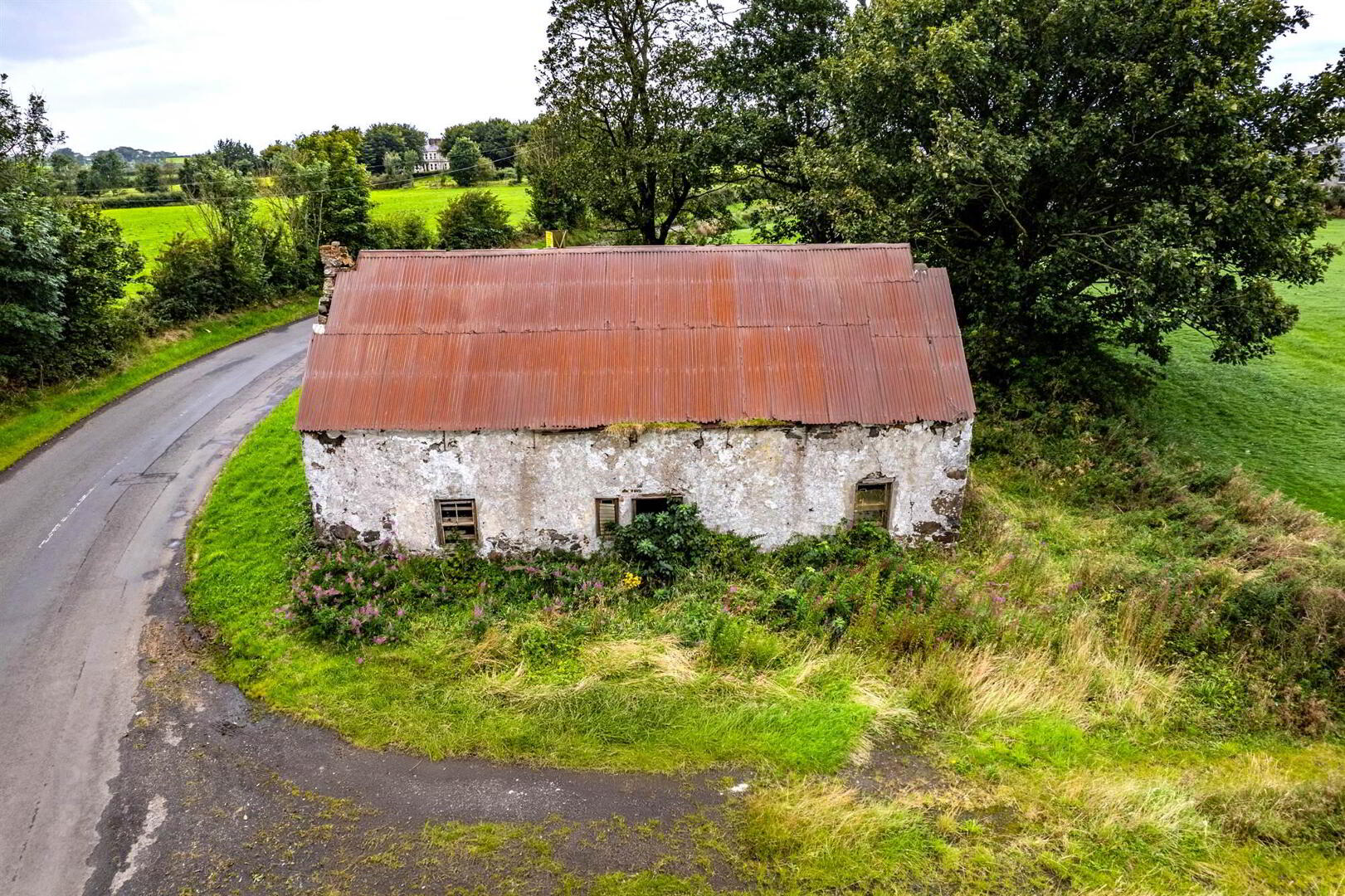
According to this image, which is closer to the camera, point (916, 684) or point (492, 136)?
point (916, 684)

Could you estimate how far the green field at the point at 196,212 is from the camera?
154ft

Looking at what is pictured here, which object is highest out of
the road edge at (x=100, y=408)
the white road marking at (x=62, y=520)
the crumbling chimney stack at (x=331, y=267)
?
the crumbling chimney stack at (x=331, y=267)

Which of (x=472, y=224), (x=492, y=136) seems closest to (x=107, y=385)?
(x=472, y=224)

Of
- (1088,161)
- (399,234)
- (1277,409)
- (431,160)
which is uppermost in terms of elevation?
(431,160)

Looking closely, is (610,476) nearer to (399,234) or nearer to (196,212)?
(399,234)

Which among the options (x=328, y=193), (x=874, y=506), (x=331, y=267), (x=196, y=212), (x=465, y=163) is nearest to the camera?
(x=874, y=506)

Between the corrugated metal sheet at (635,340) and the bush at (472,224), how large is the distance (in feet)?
101

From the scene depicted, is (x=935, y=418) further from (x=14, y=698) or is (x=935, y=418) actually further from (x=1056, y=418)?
(x=14, y=698)

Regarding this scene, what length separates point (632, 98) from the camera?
1084 inches

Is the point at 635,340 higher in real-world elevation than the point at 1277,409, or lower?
higher

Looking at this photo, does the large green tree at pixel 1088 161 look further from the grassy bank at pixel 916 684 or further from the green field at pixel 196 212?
the green field at pixel 196 212

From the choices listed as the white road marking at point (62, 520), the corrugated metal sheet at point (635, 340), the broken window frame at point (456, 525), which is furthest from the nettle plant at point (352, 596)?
the white road marking at point (62, 520)

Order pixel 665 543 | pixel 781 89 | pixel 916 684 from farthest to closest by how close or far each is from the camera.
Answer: pixel 781 89 → pixel 665 543 → pixel 916 684

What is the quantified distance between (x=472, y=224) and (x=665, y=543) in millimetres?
36802
